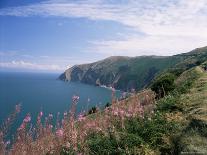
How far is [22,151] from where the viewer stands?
7449mm

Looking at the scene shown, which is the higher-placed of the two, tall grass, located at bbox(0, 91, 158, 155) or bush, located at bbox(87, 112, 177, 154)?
tall grass, located at bbox(0, 91, 158, 155)


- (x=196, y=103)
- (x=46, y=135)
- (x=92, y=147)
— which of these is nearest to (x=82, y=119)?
(x=92, y=147)

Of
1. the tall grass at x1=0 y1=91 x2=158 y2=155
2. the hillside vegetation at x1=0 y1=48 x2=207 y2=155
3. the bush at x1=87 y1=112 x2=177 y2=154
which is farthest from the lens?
the bush at x1=87 y1=112 x2=177 y2=154

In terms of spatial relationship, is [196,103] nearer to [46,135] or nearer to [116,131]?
[116,131]

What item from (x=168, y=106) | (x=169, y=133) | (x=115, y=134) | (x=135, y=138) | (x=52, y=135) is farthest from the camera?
(x=168, y=106)

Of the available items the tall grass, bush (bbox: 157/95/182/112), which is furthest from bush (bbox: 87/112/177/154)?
bush (bbox: 157/95/182/112)

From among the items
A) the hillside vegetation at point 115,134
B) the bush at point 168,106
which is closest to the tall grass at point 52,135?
the hillside vegetation at point 115,134

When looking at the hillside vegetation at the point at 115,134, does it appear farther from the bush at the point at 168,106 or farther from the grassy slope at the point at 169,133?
the bush at the point at 168,106

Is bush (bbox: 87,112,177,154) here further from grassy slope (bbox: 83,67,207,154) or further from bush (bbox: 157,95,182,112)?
bush (bbox: 157,95,182,112)

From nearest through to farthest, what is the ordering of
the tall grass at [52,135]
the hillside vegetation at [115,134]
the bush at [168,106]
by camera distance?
the tall grass at [52,135] < the hillside vegetation at [115,134] < the bush at [168,106]

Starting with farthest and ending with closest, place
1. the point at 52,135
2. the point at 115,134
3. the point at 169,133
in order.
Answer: the point at 169,133 → the point at 115,134 → the point at 52,135

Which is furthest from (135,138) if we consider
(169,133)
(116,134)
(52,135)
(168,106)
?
(168,106)

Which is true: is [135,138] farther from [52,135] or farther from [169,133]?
[52,135]

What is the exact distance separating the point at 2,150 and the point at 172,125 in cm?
497
